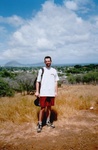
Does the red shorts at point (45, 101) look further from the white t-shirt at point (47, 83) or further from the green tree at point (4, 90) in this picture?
the green tree at point (4, 90)

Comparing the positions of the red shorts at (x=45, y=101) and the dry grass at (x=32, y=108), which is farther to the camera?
the dry grass at (x=32, y=108)

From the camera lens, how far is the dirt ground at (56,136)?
4.16m

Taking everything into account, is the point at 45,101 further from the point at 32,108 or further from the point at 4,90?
the point at 4,90

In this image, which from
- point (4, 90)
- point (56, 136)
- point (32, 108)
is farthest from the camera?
point (4, 90)

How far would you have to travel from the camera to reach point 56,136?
460 centimetres

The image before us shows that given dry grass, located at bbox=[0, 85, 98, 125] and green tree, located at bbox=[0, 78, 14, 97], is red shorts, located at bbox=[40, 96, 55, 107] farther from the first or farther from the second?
green tree, located at bbox=[0, 78, 14, 97]

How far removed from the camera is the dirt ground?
4.16 m

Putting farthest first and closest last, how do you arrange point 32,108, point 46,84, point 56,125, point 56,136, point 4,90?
point 4,90 → point 32,108 → point 56,125 → point 46,84 → point 56,136

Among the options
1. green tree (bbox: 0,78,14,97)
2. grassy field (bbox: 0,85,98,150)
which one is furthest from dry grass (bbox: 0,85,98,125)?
green tree (bbox: 0,78,14,97)

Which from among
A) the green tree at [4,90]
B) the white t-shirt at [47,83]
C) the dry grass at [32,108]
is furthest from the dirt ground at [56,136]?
the green tree at [4,90]

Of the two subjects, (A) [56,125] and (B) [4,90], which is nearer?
(A) [56,125]

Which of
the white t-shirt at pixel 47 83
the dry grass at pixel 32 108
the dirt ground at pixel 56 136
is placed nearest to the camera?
the dirt ground at pixel 56 136

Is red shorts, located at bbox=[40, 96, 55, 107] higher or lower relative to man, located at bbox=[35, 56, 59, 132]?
lower

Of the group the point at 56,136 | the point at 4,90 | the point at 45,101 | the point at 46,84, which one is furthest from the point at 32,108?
the point at 4,90
